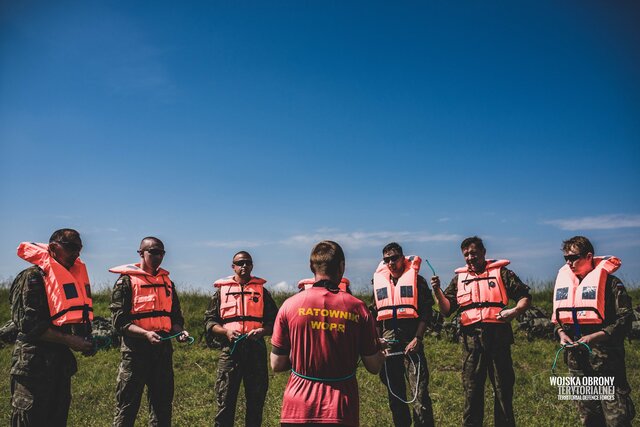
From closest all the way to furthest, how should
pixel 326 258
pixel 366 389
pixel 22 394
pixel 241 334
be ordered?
pixel 326 258 → pixel 22 394 → pixel 241 334 → pixel 366 389

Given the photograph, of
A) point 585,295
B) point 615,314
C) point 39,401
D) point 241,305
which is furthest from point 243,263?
point 615,314

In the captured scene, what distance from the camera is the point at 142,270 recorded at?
6.73 meters

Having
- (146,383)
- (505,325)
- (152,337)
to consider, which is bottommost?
(146,383)

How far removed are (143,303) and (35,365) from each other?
1535 millimetres

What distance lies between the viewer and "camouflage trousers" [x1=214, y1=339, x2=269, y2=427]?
22.5 ft

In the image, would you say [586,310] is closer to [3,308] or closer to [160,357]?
[160,357]

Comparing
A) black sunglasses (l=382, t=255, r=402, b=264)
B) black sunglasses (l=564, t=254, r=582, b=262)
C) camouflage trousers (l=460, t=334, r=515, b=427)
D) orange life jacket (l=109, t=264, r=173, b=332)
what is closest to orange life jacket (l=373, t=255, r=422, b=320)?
black sunglasses (l=382, t=255, r=402, b=264)

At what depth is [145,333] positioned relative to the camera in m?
6.19

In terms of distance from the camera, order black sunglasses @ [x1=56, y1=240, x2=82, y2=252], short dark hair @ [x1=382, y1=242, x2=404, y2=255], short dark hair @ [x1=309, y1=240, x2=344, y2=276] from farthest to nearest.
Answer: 1. short dark hair @ [x1=382, y1=242, x2=404, y2=255]
2. black sunglasses @ [x1=56, y1=240, x2=82, y2=252]
3. short dark hair @ [x1=309, y1=240, x2=344, y2=276]

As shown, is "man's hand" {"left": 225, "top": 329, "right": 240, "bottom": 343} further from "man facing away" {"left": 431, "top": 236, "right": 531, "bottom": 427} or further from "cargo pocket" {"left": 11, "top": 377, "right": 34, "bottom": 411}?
"man facing away" {"left": 431, "top": 236, "right": 531, "bottom": 427}

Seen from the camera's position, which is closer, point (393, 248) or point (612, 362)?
point (612, 362)

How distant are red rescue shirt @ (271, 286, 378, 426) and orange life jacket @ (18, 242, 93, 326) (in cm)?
294

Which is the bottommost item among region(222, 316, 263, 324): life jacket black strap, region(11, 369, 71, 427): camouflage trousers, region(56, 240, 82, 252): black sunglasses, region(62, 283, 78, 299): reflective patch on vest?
region(11, 369, 71, 427): camouflage trousers

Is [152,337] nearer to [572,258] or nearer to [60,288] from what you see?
[60,288]
